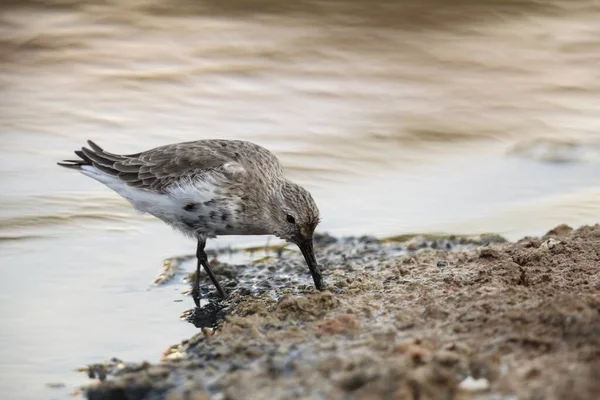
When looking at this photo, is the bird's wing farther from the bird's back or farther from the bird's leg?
the bird's leg

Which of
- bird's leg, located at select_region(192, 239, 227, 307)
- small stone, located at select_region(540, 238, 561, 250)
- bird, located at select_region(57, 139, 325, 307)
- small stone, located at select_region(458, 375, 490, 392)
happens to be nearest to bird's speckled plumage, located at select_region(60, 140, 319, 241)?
bird, located at select_region(57, 139, 325, 307)

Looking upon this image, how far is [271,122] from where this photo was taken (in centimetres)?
1124

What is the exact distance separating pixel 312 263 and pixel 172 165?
4.71 feet

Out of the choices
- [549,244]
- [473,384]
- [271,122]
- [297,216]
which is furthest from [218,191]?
[271,122]

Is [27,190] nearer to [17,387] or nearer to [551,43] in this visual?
[17,387]

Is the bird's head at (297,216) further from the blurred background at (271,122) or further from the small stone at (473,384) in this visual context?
the small stone at (473,384)

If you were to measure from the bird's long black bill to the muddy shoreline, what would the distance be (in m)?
0.14

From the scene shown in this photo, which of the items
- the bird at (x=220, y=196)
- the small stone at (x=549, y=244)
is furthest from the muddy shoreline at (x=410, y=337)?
the bird at (x=220, y=196)

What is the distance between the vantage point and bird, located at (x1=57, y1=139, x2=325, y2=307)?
22.7 feet

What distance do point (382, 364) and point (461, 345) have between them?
1.53 ft

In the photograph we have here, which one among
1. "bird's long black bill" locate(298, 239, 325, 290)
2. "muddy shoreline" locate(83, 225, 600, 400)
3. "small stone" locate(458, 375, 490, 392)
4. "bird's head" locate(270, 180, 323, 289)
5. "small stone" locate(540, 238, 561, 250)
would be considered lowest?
"small stone" locate(458, 375, 490, 392)

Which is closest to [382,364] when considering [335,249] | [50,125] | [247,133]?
[335,249]

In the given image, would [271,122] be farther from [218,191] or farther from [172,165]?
[218,191]

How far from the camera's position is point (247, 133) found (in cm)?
1091
